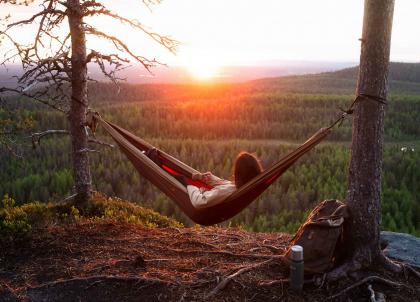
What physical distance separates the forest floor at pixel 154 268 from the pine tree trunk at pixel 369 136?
437mm

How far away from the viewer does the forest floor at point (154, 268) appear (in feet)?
17.3

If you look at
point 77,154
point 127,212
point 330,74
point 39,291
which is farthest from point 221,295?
point 330,74

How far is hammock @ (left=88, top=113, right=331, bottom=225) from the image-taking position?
542 centimetres

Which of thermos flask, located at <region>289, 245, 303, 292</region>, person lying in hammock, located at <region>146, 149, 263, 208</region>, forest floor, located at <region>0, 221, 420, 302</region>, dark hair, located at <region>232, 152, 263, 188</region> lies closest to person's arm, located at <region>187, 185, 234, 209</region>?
person lying in hammock, located at <region>146, 149, 263, 208</region>

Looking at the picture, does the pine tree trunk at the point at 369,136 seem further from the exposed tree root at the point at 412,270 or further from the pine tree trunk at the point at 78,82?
the pine tree trunk at the point at 78,82

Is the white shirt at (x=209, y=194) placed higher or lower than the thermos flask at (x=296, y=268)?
higher

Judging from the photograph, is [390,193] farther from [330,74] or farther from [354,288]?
[330,74]

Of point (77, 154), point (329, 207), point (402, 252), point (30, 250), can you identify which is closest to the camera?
point (329, 207)

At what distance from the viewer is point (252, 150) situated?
19.4 metres

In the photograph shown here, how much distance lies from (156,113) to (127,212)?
759 inches

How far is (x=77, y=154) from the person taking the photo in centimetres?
839

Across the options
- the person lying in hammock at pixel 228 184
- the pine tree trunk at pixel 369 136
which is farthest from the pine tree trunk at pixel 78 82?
the pine tree trunk at pixel 369 136

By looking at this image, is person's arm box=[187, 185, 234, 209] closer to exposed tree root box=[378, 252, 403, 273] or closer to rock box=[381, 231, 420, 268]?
exposed tree root box=[378, 252, 403, 273]

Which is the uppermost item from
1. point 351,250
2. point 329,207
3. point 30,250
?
point 329,207
